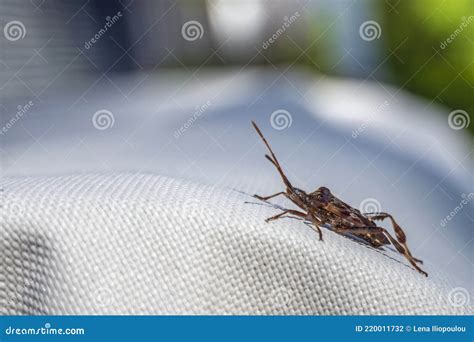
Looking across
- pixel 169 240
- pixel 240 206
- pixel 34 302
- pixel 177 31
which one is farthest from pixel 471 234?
pixel 177 31

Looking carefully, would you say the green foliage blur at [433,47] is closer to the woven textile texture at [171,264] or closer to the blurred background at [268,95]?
the blurred background at [268,95]

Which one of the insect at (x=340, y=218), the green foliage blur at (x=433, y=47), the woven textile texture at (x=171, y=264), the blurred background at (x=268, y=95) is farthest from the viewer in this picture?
the green foliage blur at (x=433, y=47)

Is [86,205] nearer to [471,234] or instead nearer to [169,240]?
[169,240]

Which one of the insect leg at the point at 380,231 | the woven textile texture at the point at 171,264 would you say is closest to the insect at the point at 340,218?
the insect leg at the point at 380,231

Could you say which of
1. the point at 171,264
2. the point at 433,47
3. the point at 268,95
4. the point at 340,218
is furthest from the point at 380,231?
the point at 433,47

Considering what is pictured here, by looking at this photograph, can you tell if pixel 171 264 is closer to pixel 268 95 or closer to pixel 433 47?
pixel 268 95
